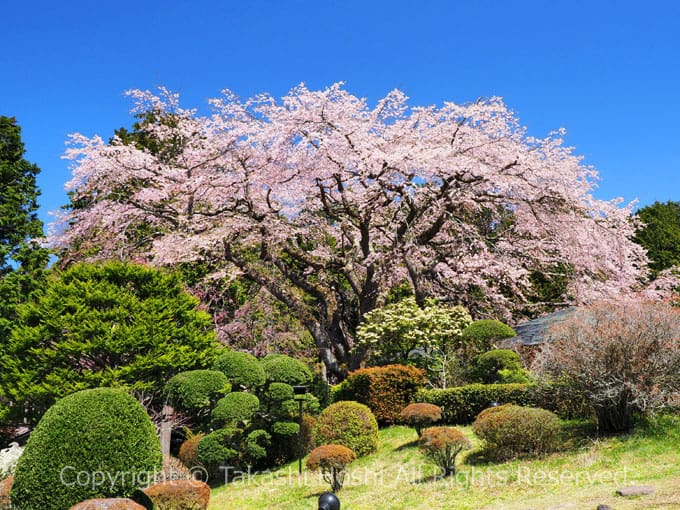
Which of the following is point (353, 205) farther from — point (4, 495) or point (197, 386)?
point (4, 495)

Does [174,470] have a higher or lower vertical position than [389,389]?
lower

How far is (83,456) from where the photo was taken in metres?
6.77

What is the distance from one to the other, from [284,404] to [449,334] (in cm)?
485

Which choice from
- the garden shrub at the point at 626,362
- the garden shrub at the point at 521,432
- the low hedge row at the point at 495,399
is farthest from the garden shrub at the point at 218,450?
the garden shrub at the point at 626,362

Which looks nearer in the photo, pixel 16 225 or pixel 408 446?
pixel 408 446

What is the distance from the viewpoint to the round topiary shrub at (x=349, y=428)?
1075 cm

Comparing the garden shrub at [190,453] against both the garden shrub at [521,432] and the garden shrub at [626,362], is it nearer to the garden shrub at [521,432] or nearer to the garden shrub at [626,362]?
the garden shrub at [521,432]

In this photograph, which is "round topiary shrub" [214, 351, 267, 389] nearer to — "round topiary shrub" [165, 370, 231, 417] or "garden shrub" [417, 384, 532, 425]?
"round topiary shrub" [165, 370, 231, 417]

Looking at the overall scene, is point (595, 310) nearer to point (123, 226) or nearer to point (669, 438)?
point (669, 438)

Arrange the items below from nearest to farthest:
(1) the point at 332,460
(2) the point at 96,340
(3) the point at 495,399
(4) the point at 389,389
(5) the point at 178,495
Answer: (5) the point at 178,495 → (1) the point at 332,460 → (3) the point at 495,399 → (2) the point at 96,340 → (4) the point at 389,389

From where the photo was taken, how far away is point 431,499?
7.69 m

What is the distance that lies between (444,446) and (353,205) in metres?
8.87

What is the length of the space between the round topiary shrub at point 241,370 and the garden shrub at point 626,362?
5.30 meters

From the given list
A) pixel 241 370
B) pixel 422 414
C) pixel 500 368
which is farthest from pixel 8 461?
pixel 500 368
